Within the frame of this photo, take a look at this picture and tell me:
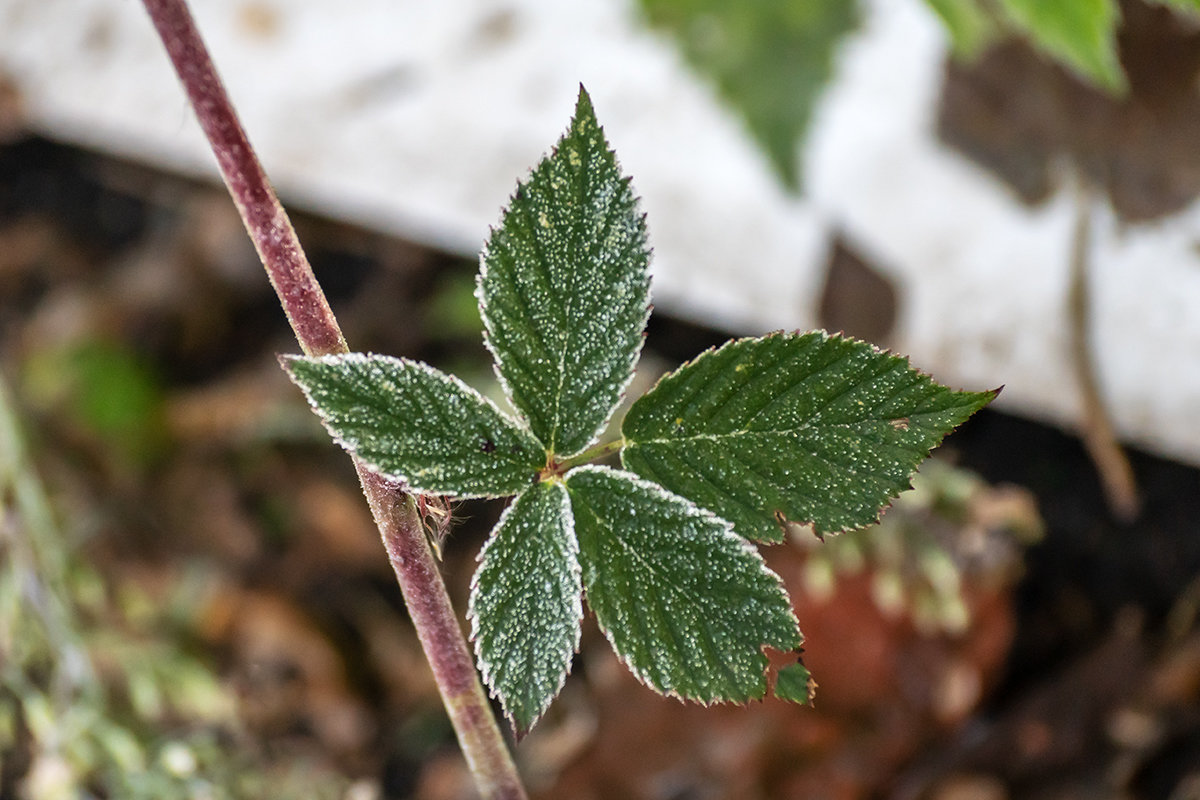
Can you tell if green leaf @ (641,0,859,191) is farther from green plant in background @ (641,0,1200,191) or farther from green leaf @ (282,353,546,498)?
green leaf @ (282,353,546,498)

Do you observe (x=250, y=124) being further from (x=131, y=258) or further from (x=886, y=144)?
(x=886, y=144)

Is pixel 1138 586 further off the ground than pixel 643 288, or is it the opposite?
pixel 643 288

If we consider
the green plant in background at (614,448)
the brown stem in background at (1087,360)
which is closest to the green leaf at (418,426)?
the green plant in background at (614,448)

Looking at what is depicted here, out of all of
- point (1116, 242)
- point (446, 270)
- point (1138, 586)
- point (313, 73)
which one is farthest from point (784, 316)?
point (313, 73)

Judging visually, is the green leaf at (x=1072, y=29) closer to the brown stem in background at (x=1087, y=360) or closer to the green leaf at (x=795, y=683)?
the brown stem in background at (x=1087, y=360)

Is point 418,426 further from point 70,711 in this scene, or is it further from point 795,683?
point 70,711

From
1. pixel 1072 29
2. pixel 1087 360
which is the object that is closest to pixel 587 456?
pixel 1072 29
